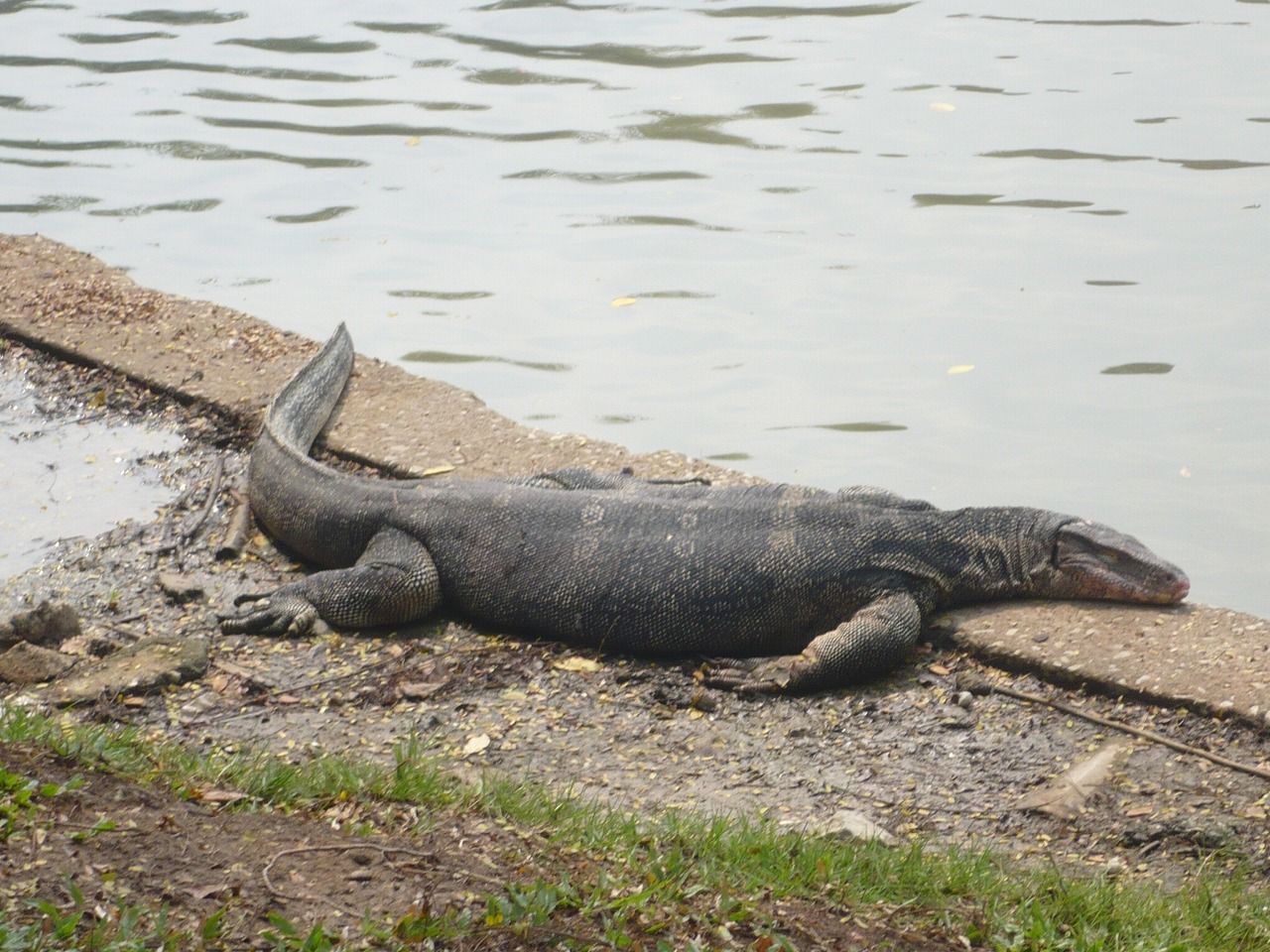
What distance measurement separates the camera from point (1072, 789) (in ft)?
17.7

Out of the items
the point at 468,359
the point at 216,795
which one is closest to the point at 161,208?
the point at 468,359

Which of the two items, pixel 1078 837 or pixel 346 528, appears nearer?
pixel 1078 837

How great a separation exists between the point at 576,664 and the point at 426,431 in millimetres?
2383

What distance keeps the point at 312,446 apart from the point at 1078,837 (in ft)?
15.2

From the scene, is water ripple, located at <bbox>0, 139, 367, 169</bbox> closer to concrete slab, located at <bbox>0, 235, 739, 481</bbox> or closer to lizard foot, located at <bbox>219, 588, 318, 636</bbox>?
concrete slab, located at <bbox>0, 235, 739, 481</bbox>

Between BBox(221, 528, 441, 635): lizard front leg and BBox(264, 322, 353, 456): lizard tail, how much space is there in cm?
94

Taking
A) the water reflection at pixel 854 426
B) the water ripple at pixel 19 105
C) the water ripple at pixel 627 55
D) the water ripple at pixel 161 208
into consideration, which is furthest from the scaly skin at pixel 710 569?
the water ripple at pixel 19 105

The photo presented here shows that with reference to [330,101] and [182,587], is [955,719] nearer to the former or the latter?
[182,587]

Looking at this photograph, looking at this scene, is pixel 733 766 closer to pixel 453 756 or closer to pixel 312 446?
pixel 453 756

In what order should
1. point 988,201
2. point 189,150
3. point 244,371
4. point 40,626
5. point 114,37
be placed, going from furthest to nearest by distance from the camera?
1. point 114,37
2. point 189,150
3. point 988,201
4. point 244,371
5. point 40,626

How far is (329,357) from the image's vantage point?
8766 millimetres

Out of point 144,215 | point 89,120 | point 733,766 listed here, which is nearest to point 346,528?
point 733,766

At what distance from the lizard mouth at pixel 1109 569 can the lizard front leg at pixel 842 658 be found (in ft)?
2.59

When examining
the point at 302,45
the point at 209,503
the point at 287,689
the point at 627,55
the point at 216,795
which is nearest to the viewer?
the point at 216,795
